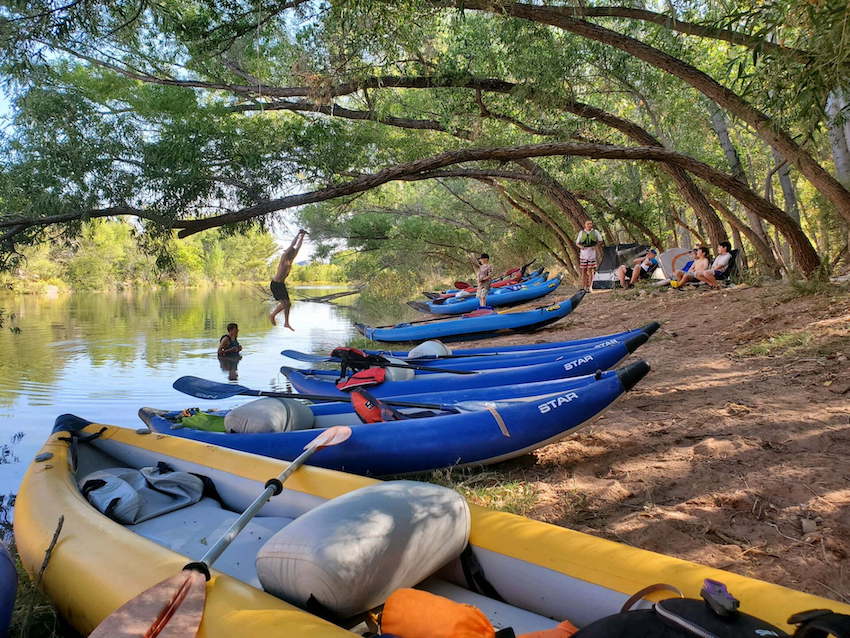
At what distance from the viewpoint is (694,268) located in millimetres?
10469

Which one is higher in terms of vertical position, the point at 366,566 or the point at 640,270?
the point at 640,270

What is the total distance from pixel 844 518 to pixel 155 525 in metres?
3.19

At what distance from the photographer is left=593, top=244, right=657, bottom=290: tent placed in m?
Result: 14.5

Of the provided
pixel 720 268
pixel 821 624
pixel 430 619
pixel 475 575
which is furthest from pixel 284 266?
pixel 720 268

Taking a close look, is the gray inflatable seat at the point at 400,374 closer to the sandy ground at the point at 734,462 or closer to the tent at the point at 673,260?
the sandy ground at the point at 734,462

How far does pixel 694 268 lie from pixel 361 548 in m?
10.3

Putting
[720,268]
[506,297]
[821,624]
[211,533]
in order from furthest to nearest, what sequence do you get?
1. [506,297]
2. [720,268]
3. [211,533]
4. [821,624]

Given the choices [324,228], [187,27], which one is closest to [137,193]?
[187,27]

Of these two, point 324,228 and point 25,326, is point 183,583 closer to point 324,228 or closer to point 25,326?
point 25,326

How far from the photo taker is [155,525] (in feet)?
9.04

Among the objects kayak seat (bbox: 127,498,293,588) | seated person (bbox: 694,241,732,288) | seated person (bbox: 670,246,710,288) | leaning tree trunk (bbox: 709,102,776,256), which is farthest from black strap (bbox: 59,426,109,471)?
leaning tree trunk (bbox: 709,102,776,256)

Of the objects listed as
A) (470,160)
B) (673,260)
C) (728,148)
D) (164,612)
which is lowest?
(164,612)

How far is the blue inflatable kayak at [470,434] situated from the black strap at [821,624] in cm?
236

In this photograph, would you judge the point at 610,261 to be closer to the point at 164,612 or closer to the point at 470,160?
the point at 470,160
